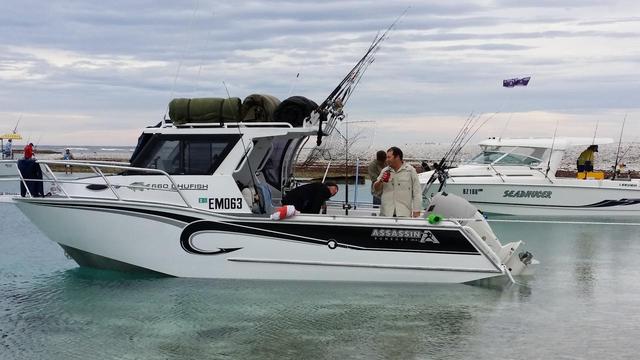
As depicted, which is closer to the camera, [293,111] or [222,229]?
[222,229]

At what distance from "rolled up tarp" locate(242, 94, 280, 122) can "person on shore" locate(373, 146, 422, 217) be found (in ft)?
5.64

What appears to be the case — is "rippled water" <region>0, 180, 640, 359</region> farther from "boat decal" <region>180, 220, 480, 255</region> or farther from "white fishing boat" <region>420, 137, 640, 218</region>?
"white fishing boat" <region>420, 137, 640, 218</region>

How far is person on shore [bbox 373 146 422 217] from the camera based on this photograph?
10.7 meters

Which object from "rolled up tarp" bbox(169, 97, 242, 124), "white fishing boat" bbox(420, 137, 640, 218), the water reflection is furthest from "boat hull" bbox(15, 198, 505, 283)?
"white fishing boat" bbox(420, 137, 640, 218)

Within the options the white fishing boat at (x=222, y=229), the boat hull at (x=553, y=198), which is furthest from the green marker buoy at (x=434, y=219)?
the boat hull at (x=553, y=198)

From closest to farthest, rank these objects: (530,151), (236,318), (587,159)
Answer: (236,318)
(530,151)
(587,159)

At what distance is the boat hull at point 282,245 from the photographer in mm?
10164

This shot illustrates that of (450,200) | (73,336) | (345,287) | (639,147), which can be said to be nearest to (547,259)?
(450,200)

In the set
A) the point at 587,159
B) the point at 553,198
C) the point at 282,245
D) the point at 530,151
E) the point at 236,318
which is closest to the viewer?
the point at 236,318

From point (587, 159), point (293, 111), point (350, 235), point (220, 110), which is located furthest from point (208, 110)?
point (587, 159)

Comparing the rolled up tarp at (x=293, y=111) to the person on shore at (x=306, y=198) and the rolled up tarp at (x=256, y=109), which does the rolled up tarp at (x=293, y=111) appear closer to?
the rolled up tarp at (x=256, y=109)

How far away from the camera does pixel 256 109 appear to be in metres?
10.7

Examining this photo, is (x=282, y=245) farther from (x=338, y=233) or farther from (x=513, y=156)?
(x=513, y=156)

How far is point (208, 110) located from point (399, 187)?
2762mm
